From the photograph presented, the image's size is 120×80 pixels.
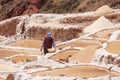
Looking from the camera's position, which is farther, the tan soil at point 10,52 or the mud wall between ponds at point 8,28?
the mud wall between ponds at point 8,28

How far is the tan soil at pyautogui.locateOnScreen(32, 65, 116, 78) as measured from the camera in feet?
29.3

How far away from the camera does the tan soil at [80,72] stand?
8.93 meters

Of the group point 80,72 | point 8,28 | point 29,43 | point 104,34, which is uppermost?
point 8,28

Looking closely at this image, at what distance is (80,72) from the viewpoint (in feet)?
30.4

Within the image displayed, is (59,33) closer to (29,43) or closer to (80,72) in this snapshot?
(29,43)

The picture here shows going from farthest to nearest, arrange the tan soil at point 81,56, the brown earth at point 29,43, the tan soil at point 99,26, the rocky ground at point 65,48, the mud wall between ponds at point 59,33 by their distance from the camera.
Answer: the mud wall between ponds at point 59,33, the tan soil at point 99,26, the brown earth at point 29,43, the tan soil at point 81,56, the rocky ground at point 65,48

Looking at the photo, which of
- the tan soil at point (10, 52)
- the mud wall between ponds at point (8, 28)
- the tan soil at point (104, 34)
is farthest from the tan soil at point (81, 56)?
the mud wall between ponds at point (8, 28)

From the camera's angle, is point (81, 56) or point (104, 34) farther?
point (104, 34)

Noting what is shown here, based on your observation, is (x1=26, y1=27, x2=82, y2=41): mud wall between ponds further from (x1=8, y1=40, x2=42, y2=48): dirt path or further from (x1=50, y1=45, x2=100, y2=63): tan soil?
(x1=50, y1=45, x2=100, y2=63): tan soil

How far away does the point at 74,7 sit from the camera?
37.7m

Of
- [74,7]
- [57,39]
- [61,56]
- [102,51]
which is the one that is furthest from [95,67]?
[74,7]

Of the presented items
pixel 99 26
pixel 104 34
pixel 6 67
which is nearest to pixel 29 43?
pixel 99 26

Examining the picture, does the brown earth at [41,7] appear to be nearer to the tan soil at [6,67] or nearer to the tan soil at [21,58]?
the tan soil at [21,58]

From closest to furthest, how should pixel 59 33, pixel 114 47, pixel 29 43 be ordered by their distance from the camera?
pixel 114 47 → pixel 29 43 → pixel 59 33
